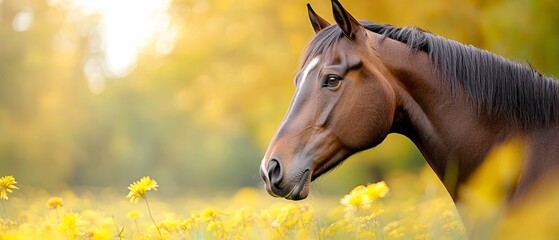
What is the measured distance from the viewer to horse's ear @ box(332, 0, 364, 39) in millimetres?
2887

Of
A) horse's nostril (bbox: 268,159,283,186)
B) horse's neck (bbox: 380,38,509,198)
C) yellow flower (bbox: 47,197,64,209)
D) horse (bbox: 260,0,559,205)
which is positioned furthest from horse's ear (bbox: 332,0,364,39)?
yellow flower (bbox: 47,197,64,209)


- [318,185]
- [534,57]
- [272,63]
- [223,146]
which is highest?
[223,146]

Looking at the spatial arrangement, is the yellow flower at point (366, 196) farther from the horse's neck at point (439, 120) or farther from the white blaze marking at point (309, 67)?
the white blaze marking at point (309, 67)

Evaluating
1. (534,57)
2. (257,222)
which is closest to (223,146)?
(534,57)

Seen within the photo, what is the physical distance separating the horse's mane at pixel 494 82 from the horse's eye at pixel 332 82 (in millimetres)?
135

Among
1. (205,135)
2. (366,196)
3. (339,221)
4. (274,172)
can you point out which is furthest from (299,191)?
(205,135)

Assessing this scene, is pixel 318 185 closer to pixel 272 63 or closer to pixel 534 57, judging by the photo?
pixel 534 57

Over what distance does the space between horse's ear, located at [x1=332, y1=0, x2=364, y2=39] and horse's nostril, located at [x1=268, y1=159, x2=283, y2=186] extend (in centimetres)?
62

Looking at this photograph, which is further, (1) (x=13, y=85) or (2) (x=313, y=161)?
(1) (x=13, y=85)

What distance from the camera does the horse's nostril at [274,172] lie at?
2.72 meters

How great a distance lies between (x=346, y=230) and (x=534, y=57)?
4.48m

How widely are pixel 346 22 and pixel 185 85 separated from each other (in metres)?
9.71

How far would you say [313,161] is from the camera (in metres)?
2.83

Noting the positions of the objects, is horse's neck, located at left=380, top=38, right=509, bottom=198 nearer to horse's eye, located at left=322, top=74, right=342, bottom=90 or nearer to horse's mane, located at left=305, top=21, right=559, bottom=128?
horse's mane, located at left=305, top=21, right=559, bottom=128
